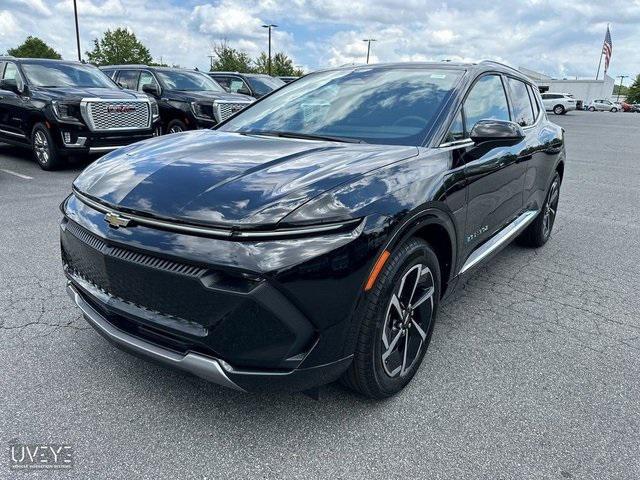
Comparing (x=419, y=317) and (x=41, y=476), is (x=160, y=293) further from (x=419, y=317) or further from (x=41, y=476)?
(x=419, y=317)

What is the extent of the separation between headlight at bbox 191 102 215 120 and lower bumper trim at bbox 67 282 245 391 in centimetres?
817

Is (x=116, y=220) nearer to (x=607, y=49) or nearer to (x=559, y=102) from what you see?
(x=559, y=102)

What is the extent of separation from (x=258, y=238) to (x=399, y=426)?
46.0 inches

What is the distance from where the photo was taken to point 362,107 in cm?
312

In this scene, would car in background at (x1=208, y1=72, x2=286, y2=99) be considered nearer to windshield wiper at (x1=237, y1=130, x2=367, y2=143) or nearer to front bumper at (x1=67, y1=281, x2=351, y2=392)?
windshield wiper at (x1=237, y1=130, x2=367, y2=143)

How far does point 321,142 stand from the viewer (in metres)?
2.78

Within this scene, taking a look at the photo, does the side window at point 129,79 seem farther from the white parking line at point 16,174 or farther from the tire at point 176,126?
the white parking line at point 16,174

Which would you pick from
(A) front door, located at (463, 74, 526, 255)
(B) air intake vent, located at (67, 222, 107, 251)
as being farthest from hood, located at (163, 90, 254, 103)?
(B) air intake vent, located at (67, 222, 107, 251)

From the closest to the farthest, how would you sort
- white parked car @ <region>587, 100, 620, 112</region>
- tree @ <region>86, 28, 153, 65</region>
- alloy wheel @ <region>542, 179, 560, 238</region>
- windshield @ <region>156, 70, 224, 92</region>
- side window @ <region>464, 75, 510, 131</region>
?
side window @ <region>464, 75, 510, 131</region> < alloy wheel @ <region>542, 179, 560, 238</region> < windshield @ <region>156, 70, 224, 92</region> < tree @ <region>86, 28, 153, 65</region> < white parked car @ <region>587, 100, 620, 112</region>

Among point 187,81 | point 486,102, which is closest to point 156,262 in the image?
point 486,102

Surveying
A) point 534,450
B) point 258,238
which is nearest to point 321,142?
point 258,238

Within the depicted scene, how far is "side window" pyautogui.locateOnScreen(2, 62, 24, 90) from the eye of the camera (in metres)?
8.59

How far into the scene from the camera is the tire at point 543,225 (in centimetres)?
482

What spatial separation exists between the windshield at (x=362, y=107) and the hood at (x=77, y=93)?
18.8 ft
